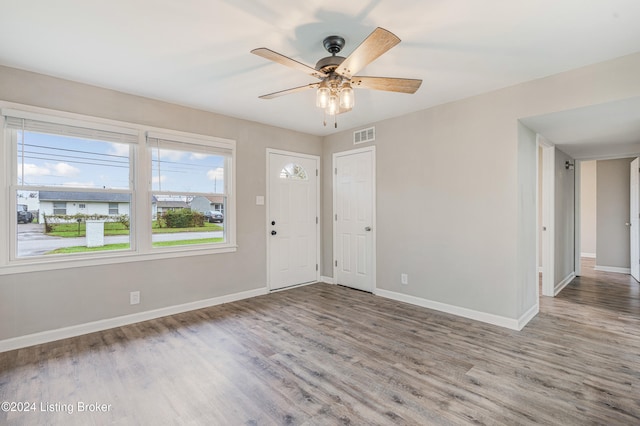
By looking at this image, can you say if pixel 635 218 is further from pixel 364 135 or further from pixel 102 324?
pixel 102 324

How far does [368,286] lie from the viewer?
461cm

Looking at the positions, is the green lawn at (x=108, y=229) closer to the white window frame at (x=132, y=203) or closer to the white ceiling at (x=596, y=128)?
the white window frame at (x=132, y=203)

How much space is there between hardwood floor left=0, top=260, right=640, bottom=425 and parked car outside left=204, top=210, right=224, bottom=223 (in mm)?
1211

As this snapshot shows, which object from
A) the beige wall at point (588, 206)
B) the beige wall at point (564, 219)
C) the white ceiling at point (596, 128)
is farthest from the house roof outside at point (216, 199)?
the beige wall at point (588, 206)

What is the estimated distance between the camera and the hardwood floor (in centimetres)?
190

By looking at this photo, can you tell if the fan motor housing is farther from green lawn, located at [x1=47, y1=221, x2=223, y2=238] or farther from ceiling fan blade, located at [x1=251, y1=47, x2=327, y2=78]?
green lawn, located at [x1=47, y1=221, x2=223, y2=238]

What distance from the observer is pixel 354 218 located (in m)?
4.80

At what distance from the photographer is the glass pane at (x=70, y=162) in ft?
9.52

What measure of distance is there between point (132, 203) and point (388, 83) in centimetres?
301

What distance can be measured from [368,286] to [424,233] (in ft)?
4.09

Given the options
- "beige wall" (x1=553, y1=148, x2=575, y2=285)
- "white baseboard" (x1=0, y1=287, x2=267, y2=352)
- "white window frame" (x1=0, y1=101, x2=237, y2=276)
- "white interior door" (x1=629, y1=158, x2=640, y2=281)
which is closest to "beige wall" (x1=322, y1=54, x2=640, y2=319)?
"beige wall" (x1=553, y1=148, x2=575, y2=285)

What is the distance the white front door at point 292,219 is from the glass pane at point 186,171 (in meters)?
0.81

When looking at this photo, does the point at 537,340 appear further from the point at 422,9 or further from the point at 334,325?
the point at 422,9

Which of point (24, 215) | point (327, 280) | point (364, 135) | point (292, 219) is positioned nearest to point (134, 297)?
point (24, 215)
